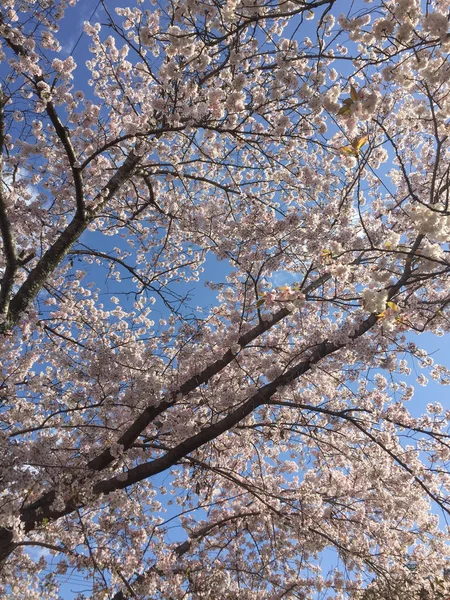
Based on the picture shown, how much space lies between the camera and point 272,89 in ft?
A: 14.1

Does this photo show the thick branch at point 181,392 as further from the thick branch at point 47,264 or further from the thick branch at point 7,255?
the thick branch at point 7,255

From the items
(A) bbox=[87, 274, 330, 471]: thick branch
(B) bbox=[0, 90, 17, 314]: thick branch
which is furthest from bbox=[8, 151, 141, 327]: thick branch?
(A) bbox=[87, 274, 330, 471]: thick branch

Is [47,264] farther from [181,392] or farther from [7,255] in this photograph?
[181,392]

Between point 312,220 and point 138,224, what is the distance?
3.74 metres

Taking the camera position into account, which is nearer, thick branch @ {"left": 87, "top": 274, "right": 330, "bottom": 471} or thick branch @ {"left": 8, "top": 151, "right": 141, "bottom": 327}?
thick branch @ {"left": 87, "top": 274, "right": 330, "bottom": 471}

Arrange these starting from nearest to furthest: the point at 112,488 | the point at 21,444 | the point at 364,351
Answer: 1. the point at 21,444
2. the point at 112,488
3. the point at 364,351

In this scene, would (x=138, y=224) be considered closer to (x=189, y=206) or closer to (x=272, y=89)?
(x=189, y=206)

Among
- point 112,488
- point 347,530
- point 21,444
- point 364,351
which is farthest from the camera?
point 347,530

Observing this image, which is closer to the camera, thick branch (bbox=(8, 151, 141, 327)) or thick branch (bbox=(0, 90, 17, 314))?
thick branch (bbox=(0, 90, 17, 314))

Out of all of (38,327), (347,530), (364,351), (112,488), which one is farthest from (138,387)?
(347,530)

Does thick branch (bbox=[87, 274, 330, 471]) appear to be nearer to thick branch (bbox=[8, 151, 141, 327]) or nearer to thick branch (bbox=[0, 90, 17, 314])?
thick branch (bbox=[8, 151, 141, 327])

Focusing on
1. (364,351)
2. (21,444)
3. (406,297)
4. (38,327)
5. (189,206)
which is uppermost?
(189,206)

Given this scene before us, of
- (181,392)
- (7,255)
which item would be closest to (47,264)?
(7,255)

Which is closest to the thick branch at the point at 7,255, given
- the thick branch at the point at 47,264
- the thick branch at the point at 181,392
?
the thick branch at the point at 47,264
